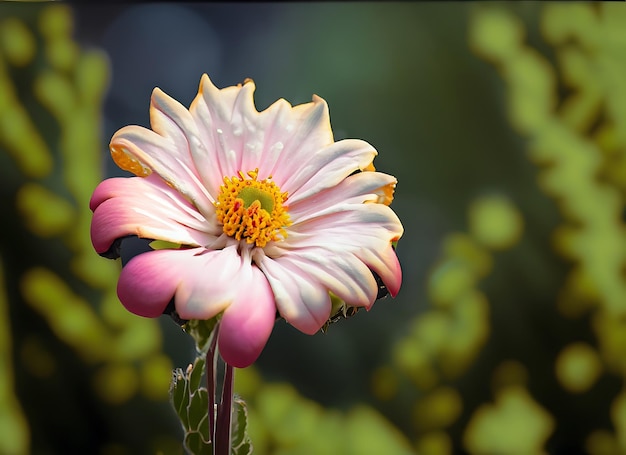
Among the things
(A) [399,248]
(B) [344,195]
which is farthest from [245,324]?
(A) [399,248]

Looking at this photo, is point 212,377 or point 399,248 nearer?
point 212,377

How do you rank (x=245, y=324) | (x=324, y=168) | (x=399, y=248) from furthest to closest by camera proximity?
1. (x=399, y=248)
2. (x=324, y=168)
3. (x=245, y=324)

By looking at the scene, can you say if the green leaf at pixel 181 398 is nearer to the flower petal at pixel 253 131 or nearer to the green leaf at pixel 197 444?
the green leaf at pixel 197 444

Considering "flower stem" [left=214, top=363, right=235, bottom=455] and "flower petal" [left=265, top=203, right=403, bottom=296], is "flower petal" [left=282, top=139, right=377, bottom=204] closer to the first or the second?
"flower petal" [left=265, top=203, right=403, bottom=296]

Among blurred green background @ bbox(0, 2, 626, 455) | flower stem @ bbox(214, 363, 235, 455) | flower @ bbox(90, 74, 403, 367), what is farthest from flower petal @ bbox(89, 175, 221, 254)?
blurred green background @ bbox(0, 2, 626, 455)

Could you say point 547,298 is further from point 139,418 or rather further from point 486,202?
point 139,418

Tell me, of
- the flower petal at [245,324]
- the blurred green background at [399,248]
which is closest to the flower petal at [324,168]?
the flower petal at [245,324]

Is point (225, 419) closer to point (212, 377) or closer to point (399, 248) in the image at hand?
point (212, 377)
